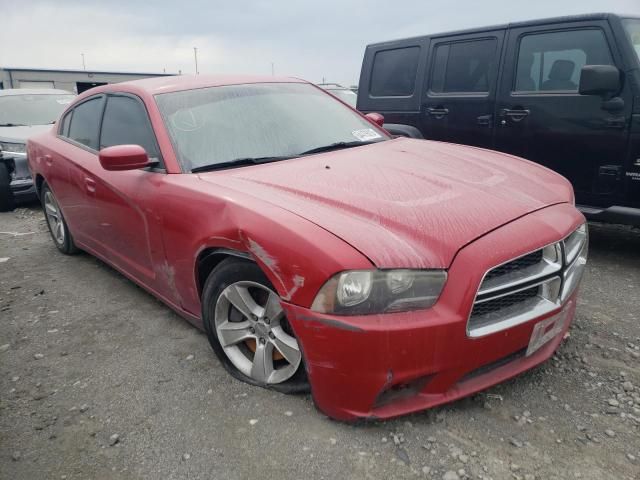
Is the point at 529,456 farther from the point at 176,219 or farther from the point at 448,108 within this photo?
the point at 448,108

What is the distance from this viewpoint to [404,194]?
231 cm

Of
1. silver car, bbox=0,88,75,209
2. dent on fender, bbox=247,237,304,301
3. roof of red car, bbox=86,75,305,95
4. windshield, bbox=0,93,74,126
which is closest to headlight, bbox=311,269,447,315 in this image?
dent on fender, bbox=247,237,304,301

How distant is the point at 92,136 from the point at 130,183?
992 mm

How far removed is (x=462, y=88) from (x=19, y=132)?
608cm

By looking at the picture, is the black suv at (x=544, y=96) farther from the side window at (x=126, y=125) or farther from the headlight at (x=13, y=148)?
the headlight at (x=13, y=148)

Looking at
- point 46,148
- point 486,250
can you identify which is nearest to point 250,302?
point 486,250

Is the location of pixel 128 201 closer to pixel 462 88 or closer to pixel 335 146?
pixel 335 146

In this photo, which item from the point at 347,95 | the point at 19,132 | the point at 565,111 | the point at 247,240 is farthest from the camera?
the point at 347,95

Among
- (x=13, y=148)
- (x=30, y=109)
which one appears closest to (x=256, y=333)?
(x=13, y=148)

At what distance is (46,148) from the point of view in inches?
171

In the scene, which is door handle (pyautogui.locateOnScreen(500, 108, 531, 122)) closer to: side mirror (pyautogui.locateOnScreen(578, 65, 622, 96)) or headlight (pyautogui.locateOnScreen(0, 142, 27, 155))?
side mirror (pyautogui.locateOnScreen(578, 65, 622, 96))

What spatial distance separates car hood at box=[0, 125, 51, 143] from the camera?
698 cm

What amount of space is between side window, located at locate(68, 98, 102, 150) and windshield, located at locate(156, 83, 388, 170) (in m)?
0.94

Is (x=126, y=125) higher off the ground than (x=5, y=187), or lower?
higher
